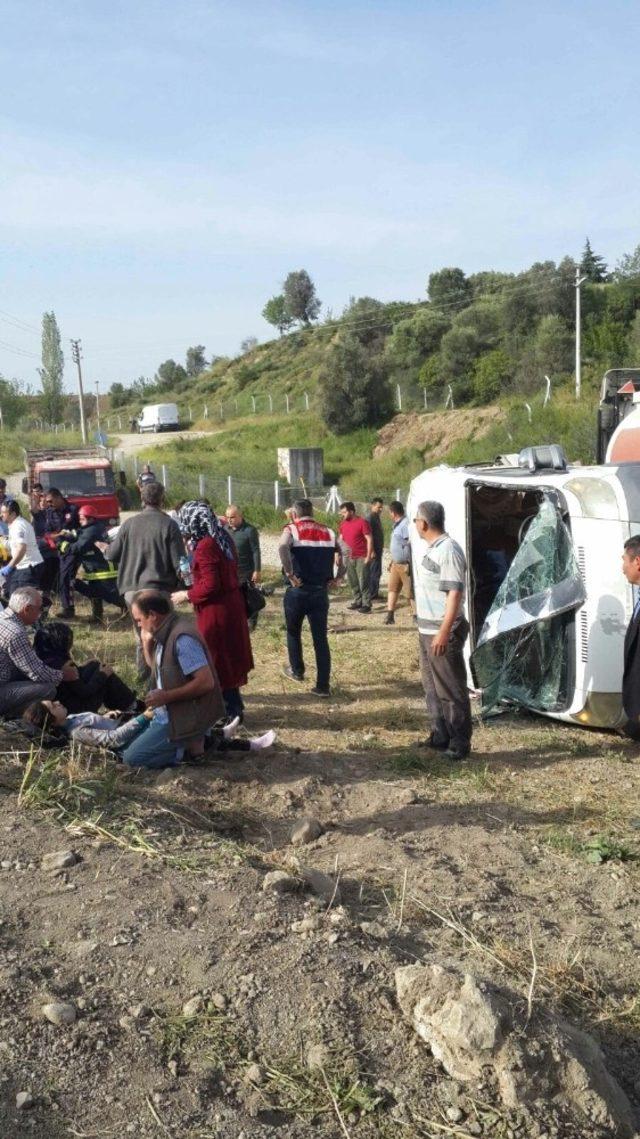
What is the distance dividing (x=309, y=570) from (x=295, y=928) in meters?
4.83

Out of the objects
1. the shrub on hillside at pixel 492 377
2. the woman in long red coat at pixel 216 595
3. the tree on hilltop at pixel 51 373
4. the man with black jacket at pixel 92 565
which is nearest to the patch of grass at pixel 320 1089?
the woman in long red coat at pixel 216 595

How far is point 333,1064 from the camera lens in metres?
3.22

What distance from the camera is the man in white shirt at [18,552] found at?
395 inches

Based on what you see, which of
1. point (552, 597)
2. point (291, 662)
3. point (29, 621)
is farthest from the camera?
point (291, 662)

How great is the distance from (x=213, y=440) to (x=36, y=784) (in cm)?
4817

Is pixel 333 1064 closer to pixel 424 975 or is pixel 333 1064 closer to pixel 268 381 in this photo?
pixel 424 975

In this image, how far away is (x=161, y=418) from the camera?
6284 cm

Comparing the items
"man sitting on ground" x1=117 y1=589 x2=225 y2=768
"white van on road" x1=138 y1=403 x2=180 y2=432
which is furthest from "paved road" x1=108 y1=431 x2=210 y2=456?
"man sitting on ground" x1=117 y1=589 x2=225 y2=768

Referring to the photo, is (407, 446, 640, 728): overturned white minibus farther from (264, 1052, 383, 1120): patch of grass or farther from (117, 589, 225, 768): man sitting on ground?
(264, 1052, 383, 1120): patch of grass

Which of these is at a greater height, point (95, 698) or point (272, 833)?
point (95, 698)

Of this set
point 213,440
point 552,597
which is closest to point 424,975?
point 552,597

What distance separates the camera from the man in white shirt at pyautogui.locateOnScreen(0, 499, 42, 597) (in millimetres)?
10031

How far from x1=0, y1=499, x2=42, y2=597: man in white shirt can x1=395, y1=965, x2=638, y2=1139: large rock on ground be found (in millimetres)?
7542

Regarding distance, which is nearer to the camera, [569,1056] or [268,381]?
[569,1056]
